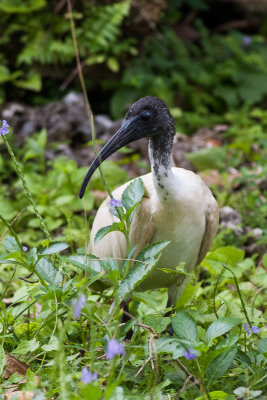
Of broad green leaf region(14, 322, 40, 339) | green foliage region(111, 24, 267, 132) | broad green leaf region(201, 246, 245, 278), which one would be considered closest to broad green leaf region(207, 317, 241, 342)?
broad green leaf region(14, 322, 40, 339)

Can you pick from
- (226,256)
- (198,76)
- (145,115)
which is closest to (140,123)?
(145,115)

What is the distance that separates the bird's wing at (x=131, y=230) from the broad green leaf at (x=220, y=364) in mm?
952

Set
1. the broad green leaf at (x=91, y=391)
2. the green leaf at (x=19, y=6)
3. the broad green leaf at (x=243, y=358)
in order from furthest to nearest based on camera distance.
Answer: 1. the green leaf at (x=19, y=6)
2. the broad green leaf at (x=243, y=358)
3. the broad green leaf at (x=91, y=391)

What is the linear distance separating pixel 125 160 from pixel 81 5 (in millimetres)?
2216

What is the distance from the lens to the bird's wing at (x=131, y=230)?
3359 mm

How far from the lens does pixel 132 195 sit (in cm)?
255

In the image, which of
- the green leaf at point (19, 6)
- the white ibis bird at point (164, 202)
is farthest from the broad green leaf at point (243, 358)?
the green leaf at point (19, 6)

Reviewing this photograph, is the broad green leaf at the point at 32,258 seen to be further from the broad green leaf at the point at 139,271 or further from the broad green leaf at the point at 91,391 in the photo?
the broad green leaf at the point at 91,391

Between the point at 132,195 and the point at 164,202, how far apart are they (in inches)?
30.2

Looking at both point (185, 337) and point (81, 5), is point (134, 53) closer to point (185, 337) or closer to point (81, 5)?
point (81, 5)

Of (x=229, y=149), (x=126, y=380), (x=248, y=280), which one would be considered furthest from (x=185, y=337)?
(x=229, y=149)

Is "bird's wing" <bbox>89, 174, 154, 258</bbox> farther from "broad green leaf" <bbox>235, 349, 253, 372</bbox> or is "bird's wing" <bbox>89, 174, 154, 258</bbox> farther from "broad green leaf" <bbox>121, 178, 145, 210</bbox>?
"broad green leaf" <bbox>235, 349, 253, 372</bbox>

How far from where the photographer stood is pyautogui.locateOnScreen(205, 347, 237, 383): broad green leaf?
2500 mm

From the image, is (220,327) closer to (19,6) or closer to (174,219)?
(174,219)
